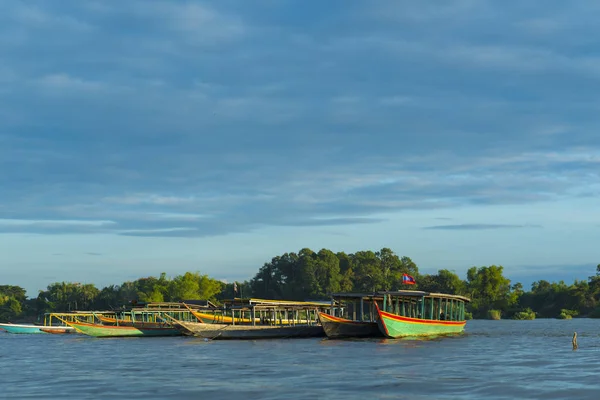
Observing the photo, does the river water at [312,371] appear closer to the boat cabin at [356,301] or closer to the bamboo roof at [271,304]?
the boat cabin at [356,301]

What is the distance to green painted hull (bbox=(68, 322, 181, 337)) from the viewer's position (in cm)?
7906

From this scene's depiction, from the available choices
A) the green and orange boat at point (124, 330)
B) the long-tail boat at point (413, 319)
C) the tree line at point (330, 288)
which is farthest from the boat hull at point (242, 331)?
the tree line at point (330, 288)

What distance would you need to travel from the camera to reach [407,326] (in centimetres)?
6291

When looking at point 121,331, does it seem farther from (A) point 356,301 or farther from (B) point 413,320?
(B) point 413,320

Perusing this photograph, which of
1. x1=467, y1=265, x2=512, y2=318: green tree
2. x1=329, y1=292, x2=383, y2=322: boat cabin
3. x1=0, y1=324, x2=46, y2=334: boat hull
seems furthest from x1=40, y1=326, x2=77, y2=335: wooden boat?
x1=467, y1=265, x2=512, y2=318: green tree

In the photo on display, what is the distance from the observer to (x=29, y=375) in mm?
41344

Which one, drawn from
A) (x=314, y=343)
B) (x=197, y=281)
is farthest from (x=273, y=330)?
(x=197, y=281)

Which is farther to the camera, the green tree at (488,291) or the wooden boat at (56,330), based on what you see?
the green tree at (488,291)

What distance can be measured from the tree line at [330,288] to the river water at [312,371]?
102639mm

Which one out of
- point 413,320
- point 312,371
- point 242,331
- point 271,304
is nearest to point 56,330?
point 271,304

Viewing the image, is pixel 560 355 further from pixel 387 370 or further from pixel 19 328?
pixel 19 328

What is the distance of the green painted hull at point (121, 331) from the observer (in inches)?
3113

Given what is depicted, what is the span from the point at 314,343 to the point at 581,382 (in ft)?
98.7

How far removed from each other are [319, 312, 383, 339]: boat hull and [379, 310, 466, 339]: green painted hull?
131 inches
